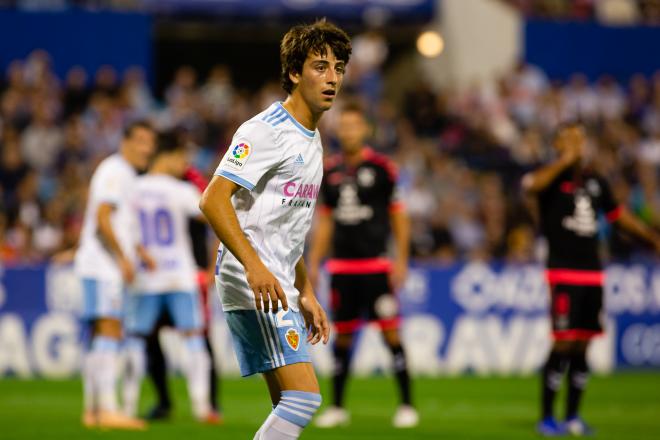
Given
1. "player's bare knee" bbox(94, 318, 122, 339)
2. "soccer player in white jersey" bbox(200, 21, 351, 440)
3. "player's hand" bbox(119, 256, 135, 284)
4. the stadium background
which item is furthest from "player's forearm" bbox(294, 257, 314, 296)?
"player's bare knee" bbox(94, 318, 122, 339)

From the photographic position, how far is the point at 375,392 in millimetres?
14352

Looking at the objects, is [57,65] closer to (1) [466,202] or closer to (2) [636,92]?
(1) [466,202]

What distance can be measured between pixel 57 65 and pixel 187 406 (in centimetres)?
1204

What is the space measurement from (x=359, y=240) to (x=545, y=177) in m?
1.91

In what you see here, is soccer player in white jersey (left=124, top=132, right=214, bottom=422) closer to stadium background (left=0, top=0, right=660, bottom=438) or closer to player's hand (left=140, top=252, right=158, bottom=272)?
player's hand (left=140, top=252, right=158, bottom=272)

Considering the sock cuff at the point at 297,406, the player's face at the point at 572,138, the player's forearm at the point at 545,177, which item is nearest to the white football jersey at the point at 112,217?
the player's forearm at the point at 545,177

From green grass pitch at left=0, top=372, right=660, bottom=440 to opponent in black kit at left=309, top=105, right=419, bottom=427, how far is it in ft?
2.74

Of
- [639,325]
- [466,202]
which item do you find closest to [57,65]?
[466,202]

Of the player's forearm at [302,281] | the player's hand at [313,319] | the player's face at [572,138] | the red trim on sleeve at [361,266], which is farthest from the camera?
the red trim on sleeve at [361,266]

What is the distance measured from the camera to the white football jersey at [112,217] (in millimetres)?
10609

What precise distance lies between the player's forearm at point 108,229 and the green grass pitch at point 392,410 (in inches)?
60.4

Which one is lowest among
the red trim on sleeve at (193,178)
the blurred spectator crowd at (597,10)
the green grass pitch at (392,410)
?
the green grass pitch at (392,410)

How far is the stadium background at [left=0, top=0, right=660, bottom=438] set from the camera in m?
15.8

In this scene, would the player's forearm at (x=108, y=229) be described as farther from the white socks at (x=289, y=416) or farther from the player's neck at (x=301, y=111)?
the white socks at (x=289, y=416)
